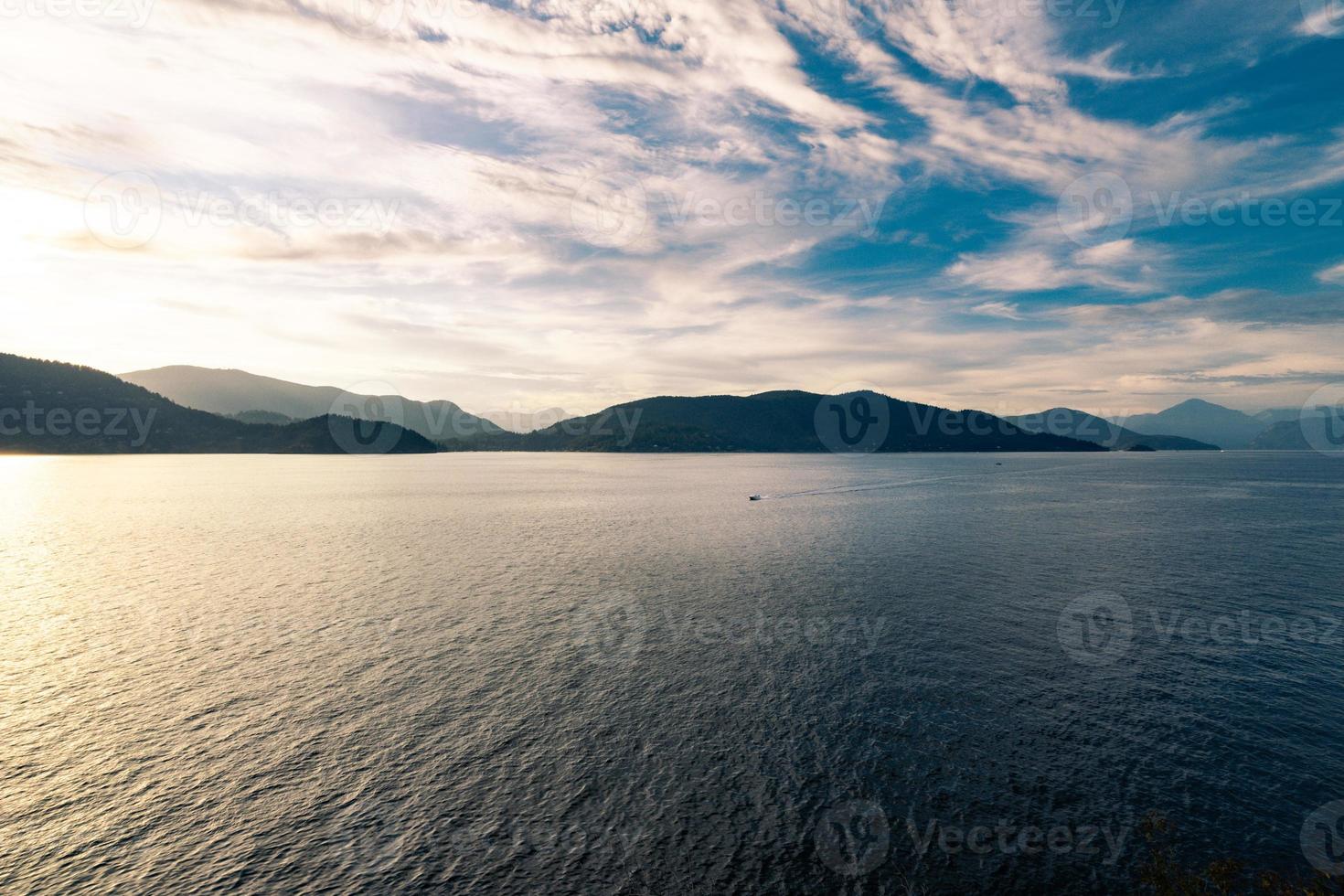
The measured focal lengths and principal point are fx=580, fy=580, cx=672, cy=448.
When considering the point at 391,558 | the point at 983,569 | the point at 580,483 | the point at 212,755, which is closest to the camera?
the point at 212,755

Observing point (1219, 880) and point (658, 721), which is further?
point (658, 721)

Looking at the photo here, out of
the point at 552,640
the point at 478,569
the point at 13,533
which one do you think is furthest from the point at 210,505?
the point at 552,640

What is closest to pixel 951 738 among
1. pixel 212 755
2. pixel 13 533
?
pixel 212 755

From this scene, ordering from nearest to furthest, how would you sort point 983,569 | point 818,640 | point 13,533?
point 818,640, point 983,569, point 13,533

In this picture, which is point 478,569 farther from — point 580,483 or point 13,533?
point 580,483

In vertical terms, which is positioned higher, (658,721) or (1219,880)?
(658,721)

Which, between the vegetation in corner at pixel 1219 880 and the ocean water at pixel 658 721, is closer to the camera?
the vegetation in corner at pixel 1219 880

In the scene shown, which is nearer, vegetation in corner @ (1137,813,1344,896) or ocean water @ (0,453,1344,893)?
vegetation in corner @ (1137,813,1344,896)

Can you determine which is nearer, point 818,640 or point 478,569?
point 818,640
